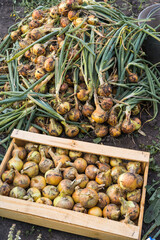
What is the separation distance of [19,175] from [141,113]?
1.45 metres

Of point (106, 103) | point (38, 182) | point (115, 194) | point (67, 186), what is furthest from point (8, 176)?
point (106, 103)

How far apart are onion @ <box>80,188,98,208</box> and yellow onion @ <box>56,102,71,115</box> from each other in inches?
34.3

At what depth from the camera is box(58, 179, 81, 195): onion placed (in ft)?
6.18

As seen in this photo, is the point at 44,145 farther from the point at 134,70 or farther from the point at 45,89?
the point at 134,70

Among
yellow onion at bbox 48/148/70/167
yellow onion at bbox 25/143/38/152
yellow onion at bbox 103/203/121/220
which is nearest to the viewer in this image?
yellow onion at bbox 103/203/121/220

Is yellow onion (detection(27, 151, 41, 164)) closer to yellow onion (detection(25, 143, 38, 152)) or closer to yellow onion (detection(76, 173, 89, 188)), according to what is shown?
yellow onion (detection(25, 143, 38, 152))

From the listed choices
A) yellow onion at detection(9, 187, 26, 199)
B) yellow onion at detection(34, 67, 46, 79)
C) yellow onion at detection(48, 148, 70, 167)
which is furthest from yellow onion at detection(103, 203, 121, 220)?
yellow onion at detection(34, 67, 46, 79)

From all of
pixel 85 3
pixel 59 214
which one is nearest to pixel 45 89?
pixel 85 3

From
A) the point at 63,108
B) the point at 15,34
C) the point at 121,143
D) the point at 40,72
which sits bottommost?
the point at 121,143

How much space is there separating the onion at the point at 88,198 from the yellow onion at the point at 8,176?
574mm

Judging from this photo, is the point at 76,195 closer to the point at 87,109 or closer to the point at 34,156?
→ the point at 34,156

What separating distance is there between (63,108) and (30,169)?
66 centimetres

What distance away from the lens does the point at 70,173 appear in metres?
1.98

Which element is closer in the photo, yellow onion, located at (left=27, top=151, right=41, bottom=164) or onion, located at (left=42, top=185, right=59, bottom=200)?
onion, located at (left=42, top=185, right=59, bottom=200)
